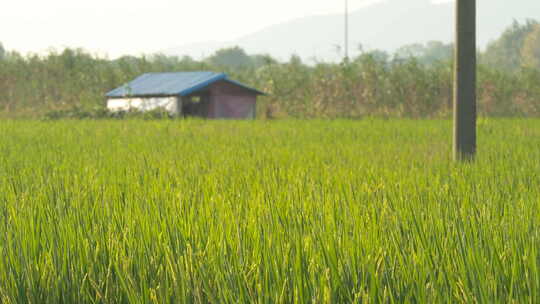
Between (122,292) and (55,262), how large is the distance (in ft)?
0.86

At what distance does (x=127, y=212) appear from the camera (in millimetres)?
2238

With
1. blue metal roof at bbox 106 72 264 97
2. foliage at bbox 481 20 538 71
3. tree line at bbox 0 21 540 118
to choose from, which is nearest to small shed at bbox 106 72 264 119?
blue metal roof at bbox 106 72 264 97

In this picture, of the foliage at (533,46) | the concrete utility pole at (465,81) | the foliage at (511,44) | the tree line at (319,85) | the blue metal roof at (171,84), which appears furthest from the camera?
the foliage at (511,44)

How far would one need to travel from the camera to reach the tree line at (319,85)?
22.2 meters

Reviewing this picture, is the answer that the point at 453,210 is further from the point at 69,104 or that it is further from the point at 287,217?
the point at 69,104

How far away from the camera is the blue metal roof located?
21.5 meters

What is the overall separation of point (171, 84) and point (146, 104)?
4.60 feet

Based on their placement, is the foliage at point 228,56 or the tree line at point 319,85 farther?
the foliage at point 228,56

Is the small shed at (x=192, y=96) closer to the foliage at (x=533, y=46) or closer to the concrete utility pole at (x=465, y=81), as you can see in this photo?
the concrete utility pole at (x=465, y=81)

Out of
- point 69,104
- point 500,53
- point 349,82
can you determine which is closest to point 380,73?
point 349,82

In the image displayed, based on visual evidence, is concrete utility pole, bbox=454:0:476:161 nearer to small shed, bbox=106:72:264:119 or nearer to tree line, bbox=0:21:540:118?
tree line, bbox=0:21:540:118

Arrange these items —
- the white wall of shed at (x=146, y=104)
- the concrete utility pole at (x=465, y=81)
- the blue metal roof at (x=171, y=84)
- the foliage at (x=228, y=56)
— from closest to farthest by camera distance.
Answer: the concrete utility pole at (x=465, y=81) < the white wall of shed at (x=146, y=104) < the blue metal roof at (x=171, y=84) < the foliage at (x=228, y=56)

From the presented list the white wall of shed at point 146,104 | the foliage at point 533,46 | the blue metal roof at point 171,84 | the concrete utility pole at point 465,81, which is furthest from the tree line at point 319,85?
the foliage at point 533,46

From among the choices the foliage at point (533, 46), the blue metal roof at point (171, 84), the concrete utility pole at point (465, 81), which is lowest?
the concrete utility pole at point (465, 81)
